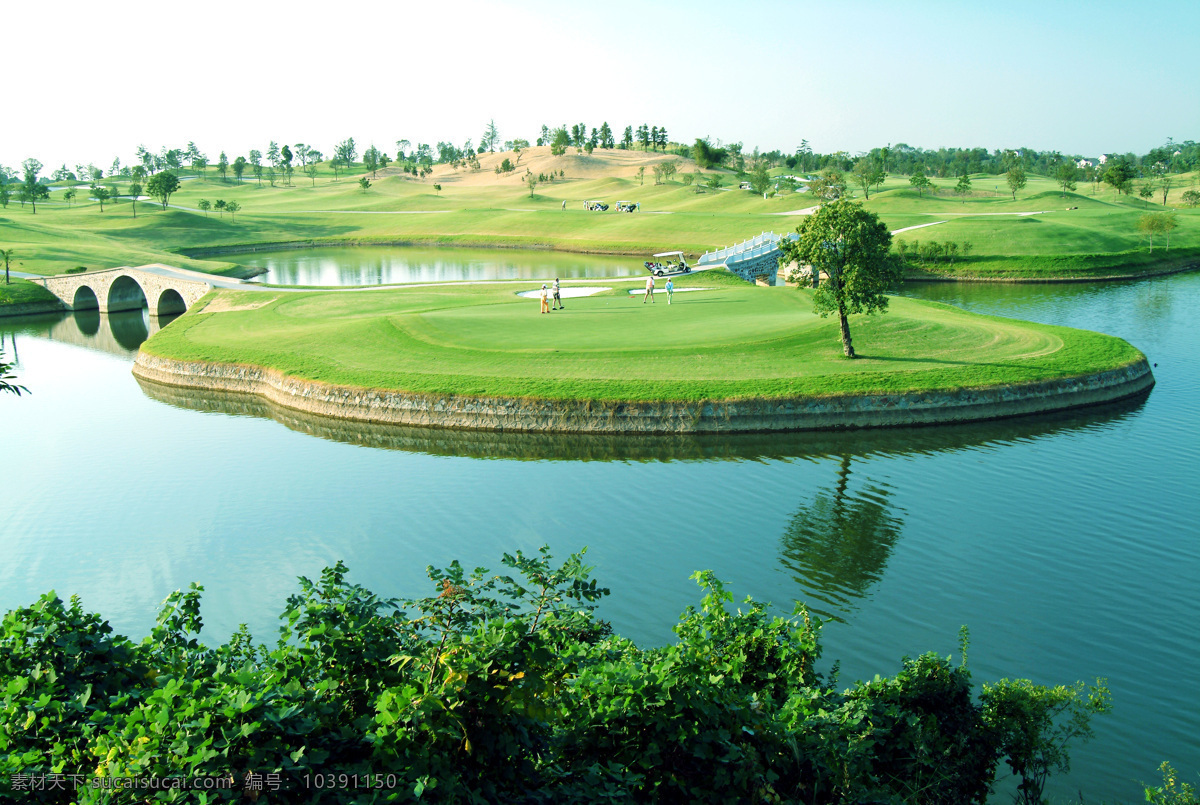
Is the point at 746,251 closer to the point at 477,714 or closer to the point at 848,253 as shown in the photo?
the point at 848,253

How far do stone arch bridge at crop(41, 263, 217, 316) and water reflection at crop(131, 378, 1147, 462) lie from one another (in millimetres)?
38398

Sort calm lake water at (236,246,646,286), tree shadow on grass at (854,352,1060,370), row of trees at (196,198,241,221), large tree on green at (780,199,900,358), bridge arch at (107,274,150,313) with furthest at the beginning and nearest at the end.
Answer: row of trees at (196,198,241,221)
calm lake water at (236,246,646,286)
bridge arch at (107,274,150,313)
tree shadow on grass at (854,352,1060,370)
large tree on green at (780,199,900,358)

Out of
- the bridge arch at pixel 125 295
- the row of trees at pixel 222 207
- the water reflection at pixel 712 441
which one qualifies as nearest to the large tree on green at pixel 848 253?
the water reflection at pixel 712 441

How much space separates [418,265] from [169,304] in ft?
110

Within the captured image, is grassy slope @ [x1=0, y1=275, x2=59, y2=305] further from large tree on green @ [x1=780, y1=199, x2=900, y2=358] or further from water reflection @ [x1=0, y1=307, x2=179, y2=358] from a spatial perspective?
large tree on green @ [x1=780, y1=199, x2=900, y2=358]

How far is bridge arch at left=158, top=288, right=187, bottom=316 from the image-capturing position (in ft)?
226

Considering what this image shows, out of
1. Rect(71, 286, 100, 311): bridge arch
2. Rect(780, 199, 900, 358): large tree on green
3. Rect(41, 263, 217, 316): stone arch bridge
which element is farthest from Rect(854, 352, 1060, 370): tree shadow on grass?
Rect(71, 286, 100, 311): bridge arch

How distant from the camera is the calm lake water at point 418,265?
86981mm

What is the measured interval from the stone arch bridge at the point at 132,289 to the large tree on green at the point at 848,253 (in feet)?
161

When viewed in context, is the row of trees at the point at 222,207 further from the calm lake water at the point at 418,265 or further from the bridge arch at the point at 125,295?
the bridge arch at the point at 125,295

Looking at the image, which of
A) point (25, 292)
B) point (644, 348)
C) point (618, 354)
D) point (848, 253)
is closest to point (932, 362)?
point (848, 253)

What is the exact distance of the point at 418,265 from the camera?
9975cm

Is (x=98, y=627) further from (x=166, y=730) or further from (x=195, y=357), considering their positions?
(x=195, y=357)

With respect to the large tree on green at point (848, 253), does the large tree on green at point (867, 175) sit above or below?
above
